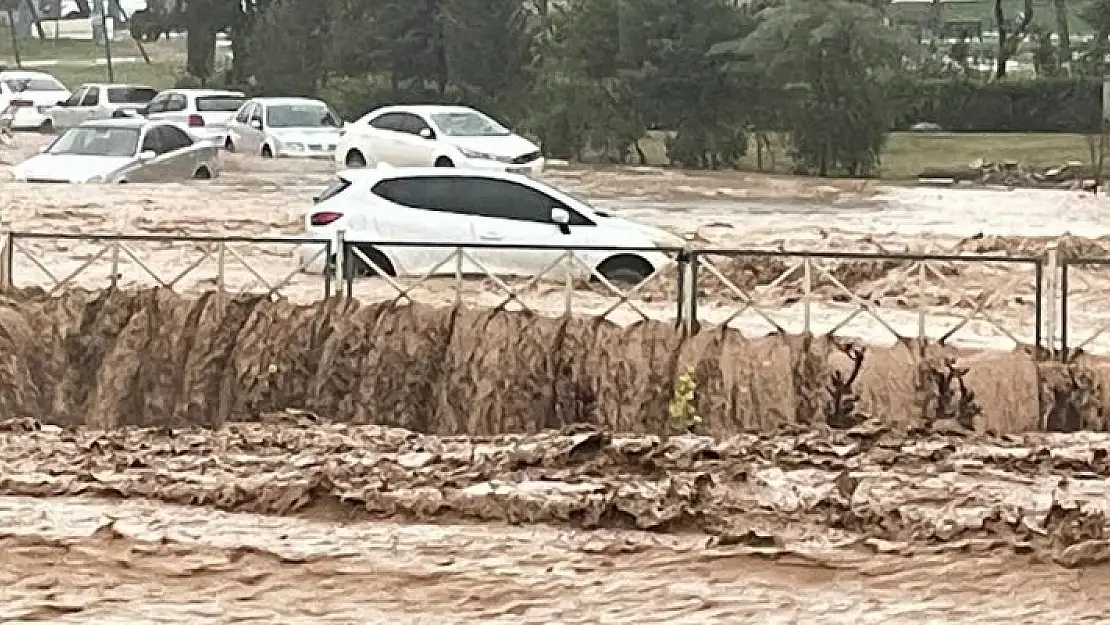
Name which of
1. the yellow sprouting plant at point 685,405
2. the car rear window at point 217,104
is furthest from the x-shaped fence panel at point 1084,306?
the car rear window at point 217,104

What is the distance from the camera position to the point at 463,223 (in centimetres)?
2044

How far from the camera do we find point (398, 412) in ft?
60.6

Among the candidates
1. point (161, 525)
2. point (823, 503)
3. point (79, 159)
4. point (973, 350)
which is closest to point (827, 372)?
point (973, 350)

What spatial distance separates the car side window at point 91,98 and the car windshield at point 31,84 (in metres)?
4.76

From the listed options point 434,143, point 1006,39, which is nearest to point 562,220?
point 434,143

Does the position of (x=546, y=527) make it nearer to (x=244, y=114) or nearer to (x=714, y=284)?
(x=714, y=284)

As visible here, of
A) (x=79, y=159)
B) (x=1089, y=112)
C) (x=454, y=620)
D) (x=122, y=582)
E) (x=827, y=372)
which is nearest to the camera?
(x=454, y=620)

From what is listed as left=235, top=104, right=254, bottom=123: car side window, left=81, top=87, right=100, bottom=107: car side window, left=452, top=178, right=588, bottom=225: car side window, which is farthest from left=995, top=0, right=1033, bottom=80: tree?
left=452, top=178, right=588, bottom=225: car side window

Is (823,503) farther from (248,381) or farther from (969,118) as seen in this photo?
(969,118)

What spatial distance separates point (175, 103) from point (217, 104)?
978mm

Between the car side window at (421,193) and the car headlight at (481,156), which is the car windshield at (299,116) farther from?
the car side window at (421,193)

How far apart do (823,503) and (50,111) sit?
44577 millimetres

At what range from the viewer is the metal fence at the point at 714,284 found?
59.3ft

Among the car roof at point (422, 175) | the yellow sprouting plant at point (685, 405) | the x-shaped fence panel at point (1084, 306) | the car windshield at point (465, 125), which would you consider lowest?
the yellow sprouting plant at point (685, 405)
